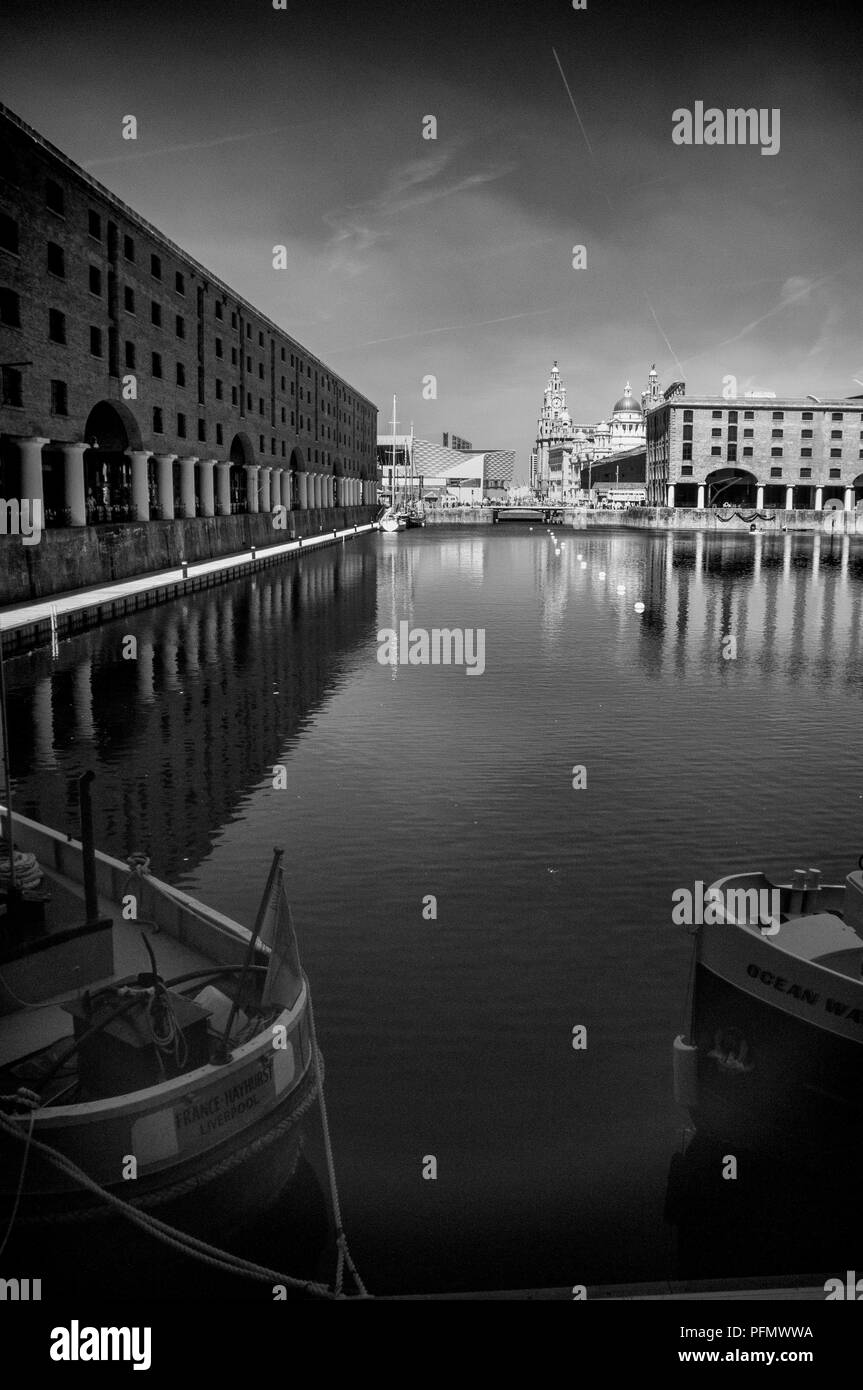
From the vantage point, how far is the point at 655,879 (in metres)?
16.5

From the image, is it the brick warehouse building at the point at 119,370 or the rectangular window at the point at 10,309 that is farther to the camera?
the brick warehouse building at the point at 119,370

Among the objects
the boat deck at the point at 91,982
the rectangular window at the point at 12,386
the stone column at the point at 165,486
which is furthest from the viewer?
the stone column at the point at 165,486

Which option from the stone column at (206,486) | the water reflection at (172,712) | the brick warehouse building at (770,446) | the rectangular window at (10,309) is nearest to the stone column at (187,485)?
the stone column at (206,486)

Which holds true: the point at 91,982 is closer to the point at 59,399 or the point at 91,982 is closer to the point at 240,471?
the point at 59,399

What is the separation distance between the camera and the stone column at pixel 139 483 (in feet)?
183

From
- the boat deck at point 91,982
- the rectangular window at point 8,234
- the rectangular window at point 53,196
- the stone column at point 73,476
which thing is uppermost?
the rectangular window at point 53,196

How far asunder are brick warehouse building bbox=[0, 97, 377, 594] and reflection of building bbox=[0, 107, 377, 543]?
0.08m

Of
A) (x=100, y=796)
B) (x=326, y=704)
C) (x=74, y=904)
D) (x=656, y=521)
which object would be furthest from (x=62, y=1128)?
(x=656, y=521)

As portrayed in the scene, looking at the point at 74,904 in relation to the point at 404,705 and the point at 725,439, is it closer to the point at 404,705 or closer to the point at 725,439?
the point at 404,705

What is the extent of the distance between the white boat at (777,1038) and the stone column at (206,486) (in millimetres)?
60812

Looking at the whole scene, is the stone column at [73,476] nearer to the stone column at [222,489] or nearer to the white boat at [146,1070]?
the stone column at [222,489]

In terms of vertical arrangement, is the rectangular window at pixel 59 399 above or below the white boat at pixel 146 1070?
above

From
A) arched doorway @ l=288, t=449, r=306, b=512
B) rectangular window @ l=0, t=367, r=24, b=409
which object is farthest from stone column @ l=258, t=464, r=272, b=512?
rectangular window @ l=0, t=367, r=24, b=409

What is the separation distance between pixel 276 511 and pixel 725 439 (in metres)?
86.4
